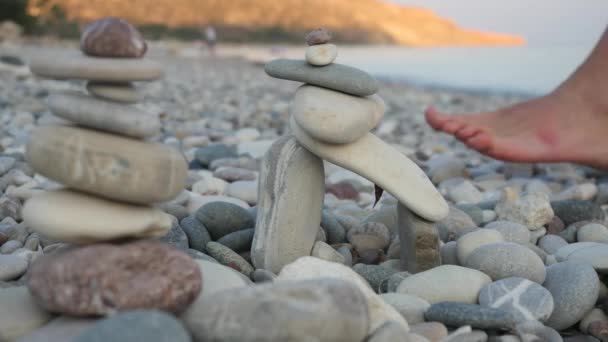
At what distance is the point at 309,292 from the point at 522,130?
212 cm

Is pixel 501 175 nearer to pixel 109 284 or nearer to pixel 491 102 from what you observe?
pixel 109 284

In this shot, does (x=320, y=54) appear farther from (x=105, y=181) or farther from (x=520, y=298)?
(x=520, y=298)

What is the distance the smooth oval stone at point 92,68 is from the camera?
1708 millimetres

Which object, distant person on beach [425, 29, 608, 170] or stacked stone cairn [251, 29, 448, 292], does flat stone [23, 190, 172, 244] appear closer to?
stacked stone cairn [251, 29, 448, 292]

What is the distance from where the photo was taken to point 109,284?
5.13 feet

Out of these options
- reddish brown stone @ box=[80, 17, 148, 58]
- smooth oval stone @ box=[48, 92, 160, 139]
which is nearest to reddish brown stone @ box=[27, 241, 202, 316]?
smooth oval stone @ box=[48, 92, 160, 139]

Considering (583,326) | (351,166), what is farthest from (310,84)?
(583,326)

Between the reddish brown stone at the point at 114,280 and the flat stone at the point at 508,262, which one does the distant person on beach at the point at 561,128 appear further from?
the reddish brown stone at the point at 114,280

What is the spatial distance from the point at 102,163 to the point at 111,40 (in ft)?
1.15

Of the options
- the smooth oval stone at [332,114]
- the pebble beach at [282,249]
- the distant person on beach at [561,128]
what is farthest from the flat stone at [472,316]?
the distant person on beach at [561,128]

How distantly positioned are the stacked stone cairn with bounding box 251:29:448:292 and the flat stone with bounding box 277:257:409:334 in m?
0.45

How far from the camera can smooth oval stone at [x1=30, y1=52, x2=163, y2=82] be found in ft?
5.60

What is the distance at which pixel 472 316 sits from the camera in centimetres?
182

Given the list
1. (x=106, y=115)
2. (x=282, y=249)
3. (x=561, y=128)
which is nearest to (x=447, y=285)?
(x=282, y=249)
